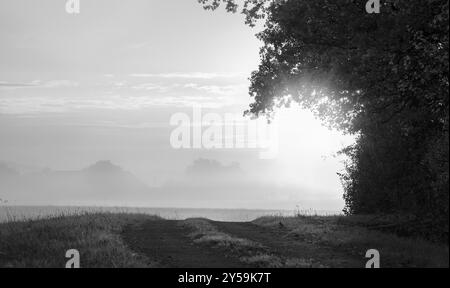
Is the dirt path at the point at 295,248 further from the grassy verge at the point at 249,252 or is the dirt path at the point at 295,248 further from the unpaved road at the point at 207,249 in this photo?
the grassy verge at the point at 249,252

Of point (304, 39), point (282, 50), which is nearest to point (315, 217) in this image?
point (282, 50)

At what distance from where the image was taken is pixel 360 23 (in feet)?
71.3

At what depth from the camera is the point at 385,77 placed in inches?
829

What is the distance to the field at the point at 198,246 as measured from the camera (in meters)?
17.2

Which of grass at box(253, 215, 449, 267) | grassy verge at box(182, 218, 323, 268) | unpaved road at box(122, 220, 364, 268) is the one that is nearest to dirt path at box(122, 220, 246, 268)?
unpaved road at box(122, 220, 364, 268)

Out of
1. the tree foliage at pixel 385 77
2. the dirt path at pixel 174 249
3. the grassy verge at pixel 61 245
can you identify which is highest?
the tree foliage at pixel 385 77

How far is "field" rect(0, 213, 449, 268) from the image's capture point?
1720 centimetres

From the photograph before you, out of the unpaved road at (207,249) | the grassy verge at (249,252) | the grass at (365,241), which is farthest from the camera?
the unpaved road at (207,249)

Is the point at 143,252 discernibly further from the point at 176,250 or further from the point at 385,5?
the point at 385,5

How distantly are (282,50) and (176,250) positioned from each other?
1416 centimetres

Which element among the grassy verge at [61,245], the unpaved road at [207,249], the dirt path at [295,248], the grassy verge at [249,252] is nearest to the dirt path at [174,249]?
the unpaved road at [207,249]

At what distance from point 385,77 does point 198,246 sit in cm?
1094

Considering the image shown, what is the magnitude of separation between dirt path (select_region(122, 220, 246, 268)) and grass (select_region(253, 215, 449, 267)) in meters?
5.69

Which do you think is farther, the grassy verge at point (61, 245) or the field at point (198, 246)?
the field at point (198, 246)
